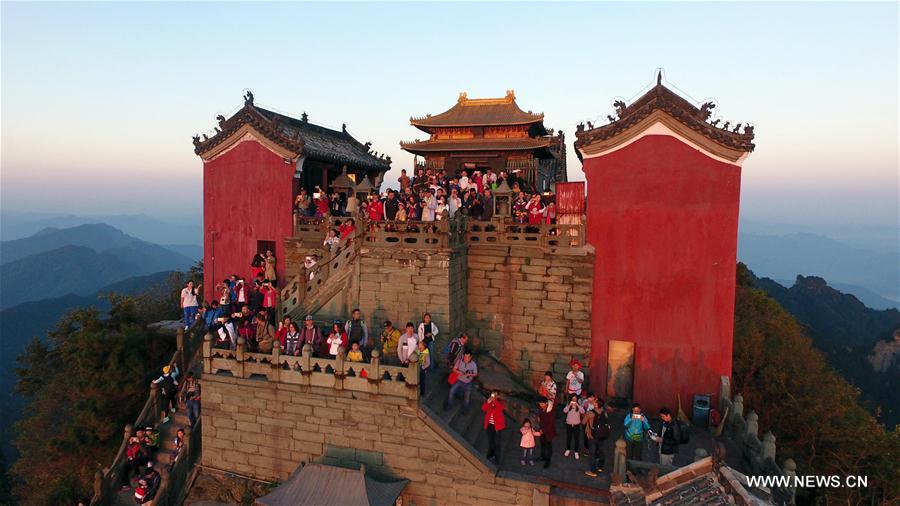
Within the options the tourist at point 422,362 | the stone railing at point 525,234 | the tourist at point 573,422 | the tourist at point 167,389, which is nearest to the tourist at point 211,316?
the tourist at point 167,389

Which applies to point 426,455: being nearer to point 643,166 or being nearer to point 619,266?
point 619,266

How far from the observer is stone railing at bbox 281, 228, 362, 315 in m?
13.8

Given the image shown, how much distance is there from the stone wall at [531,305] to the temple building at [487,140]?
22.9 ft

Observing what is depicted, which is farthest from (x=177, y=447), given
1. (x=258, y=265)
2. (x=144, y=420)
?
(x=258, y=265)

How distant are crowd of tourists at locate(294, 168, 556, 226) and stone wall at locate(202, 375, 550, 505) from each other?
501 centimetres

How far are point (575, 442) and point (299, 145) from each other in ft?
40.7

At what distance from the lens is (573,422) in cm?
1098

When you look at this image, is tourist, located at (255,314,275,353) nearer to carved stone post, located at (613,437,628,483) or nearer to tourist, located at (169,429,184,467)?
tourist, located at (169,429,184,467)

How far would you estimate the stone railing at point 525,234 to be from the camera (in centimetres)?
1391

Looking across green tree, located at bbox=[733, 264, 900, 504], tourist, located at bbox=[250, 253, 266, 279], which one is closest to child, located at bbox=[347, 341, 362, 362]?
tourist, located at bbox=[250, 253, 266, 279]

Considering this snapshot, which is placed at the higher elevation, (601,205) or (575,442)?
(601,205)

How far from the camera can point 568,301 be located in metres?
14.2

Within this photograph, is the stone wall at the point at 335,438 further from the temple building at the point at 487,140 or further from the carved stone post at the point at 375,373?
the temple building at the point at 487,140

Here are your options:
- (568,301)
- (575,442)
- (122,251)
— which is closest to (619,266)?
(568,301)
